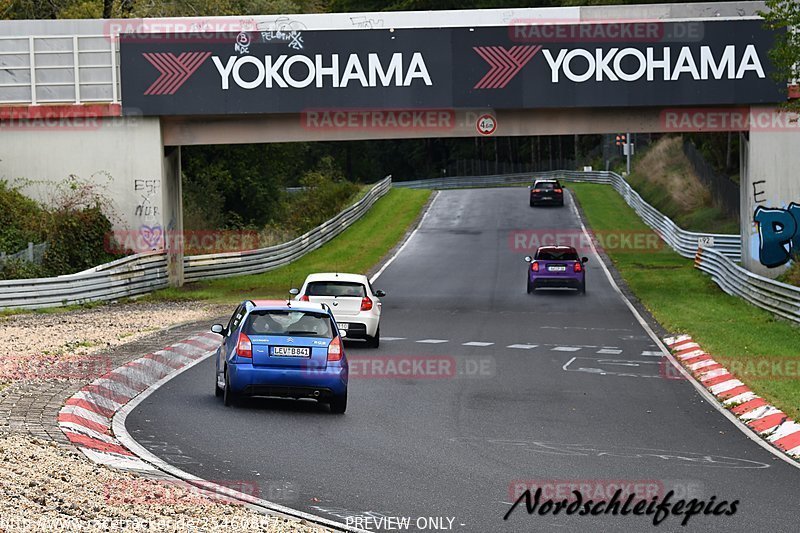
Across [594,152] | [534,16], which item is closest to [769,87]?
[534,16]

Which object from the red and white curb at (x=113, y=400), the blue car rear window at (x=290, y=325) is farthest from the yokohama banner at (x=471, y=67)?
the blue car rear window at (x=290, y=325)

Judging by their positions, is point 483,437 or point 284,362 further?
point 284,362

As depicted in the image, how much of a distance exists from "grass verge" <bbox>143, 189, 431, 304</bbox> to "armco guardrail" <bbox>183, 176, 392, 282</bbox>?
29 centimetres

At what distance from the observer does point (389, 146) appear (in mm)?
124125

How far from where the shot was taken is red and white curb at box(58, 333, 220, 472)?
11.6m

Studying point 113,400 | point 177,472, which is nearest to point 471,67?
point 113,400

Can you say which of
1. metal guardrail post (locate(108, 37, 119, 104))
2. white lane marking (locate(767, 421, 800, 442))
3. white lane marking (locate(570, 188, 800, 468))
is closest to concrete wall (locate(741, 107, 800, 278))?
white lane marking (locate(570, 188, 800, 468))

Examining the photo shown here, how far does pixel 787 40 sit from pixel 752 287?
22.1ft

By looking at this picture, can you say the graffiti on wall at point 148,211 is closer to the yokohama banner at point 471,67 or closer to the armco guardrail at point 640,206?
the yokohama banner at point 471,67

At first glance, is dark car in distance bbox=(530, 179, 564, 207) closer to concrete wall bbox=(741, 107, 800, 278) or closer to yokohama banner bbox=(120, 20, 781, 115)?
concrete wall bbox=(741, 107, 800, 278)

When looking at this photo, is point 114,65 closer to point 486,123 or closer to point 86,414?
point 486,123

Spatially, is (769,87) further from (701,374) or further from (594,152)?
(594,152)

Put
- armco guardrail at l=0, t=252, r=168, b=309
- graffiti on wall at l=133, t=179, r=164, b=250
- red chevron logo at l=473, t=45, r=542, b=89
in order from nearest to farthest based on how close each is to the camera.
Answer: armco guardrail at l=0, t=252, r=168, b=309, red chevron logo at l=473, t=45, r=542, b=89, graffiti on wall at l=133, t=179, r=164, b=250

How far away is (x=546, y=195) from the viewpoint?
68125 millimetres
